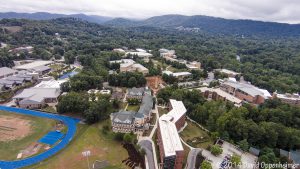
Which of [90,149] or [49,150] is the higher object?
[90,149]

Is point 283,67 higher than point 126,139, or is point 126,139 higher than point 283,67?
point 283,67

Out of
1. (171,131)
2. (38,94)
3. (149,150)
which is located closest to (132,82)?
(38,94)

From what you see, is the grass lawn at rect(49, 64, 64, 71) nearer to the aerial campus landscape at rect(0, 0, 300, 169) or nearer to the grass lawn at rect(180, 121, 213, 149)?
the aerial campus landscape at rect(0, 0, 300, 169)

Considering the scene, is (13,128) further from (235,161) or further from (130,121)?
(235,161)

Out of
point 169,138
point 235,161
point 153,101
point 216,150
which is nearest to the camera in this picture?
point 235,161

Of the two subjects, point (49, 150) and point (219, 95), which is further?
point (219, 95)

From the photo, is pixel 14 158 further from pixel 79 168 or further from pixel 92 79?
pixel 92 79

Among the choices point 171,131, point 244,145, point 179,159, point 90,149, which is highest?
point 171,131

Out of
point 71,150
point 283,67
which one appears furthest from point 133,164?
point 283,67
